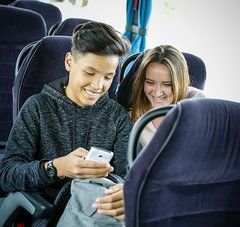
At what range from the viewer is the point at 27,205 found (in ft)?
4.19

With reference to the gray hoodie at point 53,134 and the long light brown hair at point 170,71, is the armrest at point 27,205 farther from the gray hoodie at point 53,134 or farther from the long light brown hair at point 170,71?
the long light brown hair at point 170,71

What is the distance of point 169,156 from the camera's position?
0.89 metres

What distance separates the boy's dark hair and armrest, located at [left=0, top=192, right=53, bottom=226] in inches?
23.7

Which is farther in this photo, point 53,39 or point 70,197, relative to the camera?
point 53,39

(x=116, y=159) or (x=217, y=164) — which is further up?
(x=217, y=164)

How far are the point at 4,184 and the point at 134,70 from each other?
953 mm

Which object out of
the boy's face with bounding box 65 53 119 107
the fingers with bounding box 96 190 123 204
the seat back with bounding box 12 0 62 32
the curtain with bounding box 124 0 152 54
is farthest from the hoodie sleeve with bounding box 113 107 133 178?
the seat back with bounding box 12 0 62 32

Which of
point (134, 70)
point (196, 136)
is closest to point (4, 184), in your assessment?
point (196, 136)

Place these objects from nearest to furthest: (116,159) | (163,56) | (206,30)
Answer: (116,159) → (163,56) → (206,30)

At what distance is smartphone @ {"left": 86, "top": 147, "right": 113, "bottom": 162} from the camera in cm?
125

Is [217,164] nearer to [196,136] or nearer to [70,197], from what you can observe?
[196,136]

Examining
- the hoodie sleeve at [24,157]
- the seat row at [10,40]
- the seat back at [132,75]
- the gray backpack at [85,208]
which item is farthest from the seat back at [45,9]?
the gray backpack at [85,208]

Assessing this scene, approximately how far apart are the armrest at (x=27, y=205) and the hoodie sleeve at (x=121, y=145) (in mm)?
408

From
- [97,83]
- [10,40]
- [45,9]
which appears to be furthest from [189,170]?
[45,9]
